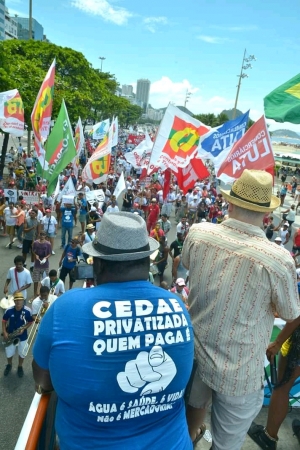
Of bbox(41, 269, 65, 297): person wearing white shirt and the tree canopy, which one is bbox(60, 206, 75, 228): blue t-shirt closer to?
bbox(41, 269, 65, 297): person wearing white shirt

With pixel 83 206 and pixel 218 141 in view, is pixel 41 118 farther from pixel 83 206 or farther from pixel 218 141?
pixel 218 141

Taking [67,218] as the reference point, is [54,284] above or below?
below

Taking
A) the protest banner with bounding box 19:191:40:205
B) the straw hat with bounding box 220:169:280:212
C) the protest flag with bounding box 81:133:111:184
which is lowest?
the protest banner with bounding box 19:191:40:205

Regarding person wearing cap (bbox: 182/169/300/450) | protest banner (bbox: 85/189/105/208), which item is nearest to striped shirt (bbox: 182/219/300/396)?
person wearing cap (bbox: 182/169/300/450)

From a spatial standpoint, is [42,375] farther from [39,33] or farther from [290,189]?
[39,33]

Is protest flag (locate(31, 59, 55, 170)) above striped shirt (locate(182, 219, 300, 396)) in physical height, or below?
above

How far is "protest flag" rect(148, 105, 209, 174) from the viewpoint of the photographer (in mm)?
9594

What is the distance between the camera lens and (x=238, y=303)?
74.8 inches

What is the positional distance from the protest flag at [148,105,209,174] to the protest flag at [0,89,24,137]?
501cm

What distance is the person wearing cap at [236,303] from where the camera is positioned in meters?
1.90

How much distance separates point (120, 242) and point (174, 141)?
8597mm

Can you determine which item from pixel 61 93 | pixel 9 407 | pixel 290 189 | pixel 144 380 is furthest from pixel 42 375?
pixel 290 189

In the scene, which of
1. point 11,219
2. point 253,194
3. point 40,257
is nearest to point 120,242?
point 253,194

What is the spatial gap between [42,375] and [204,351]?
36.2 inches
